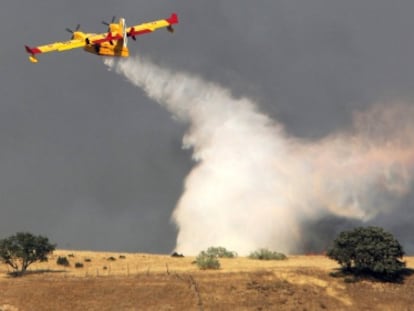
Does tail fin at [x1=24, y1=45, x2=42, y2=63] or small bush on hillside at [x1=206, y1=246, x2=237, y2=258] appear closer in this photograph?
tail fin at [x1=24, y1=45, x2=42, y2=63]

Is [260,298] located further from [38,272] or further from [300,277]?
[38,272]

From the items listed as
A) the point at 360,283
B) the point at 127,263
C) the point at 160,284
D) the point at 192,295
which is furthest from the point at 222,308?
the point at 127,263

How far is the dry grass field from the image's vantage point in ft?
214

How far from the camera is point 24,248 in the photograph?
82.6 m

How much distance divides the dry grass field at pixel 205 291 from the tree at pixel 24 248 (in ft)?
9.02

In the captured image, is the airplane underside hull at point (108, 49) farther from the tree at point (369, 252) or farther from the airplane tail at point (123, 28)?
the tree at point (369, 252)

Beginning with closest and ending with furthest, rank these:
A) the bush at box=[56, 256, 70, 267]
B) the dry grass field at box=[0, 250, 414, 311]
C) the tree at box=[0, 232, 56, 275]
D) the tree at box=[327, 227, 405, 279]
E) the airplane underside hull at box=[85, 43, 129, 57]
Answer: the dry grass field at box=[0, 250, 414, 311]
the tree at box=[327, 227, 405, 279]
the airplane underside hull at box=[85, 43, 129, 57]
the tree at box=[0, 232, 56, 275]
the bush at box=[56, 256, 70, 267]

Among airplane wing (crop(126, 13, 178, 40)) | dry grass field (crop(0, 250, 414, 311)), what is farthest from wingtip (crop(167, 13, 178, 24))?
dry grass field (crop(0, 250, 414, 311))

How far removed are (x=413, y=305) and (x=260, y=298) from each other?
15892 millimetres

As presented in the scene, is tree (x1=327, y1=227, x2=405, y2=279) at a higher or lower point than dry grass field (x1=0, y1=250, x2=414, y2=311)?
higher

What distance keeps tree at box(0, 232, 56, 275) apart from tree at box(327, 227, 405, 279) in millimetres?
37290

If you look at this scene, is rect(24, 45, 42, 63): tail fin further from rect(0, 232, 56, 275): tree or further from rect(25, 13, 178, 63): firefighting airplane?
rect(0, 232, 56, 275): tree

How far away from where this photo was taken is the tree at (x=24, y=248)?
82.2m

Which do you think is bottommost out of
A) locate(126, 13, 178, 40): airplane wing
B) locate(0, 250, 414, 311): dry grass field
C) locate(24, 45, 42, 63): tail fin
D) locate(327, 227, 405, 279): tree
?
locate(0, 250, 414, 311): dry grass field
